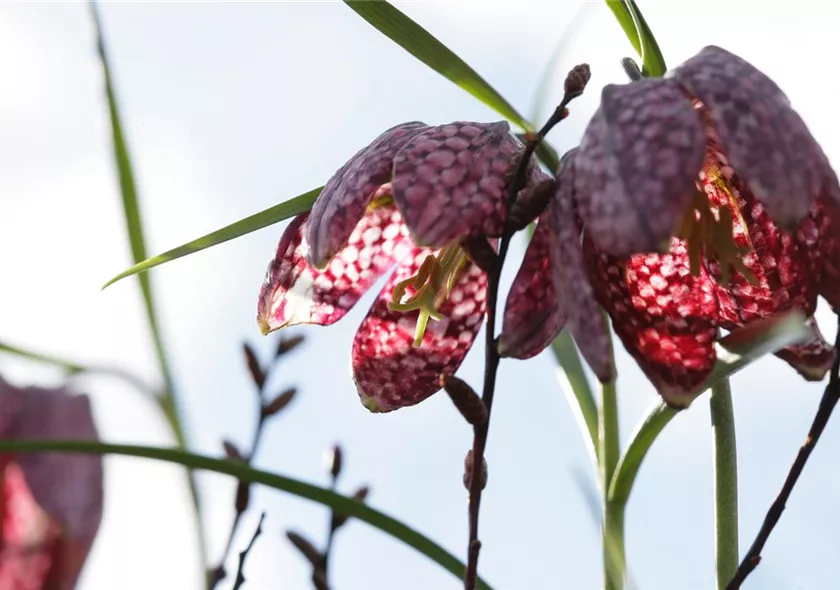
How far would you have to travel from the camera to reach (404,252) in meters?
1.20

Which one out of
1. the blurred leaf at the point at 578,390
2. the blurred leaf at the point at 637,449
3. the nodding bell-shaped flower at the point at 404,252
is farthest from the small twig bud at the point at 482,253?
the blurred leaf at the point at 578,390

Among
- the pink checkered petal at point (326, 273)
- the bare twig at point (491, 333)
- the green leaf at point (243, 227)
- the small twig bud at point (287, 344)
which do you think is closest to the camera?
the bare twig at point (491, 333)

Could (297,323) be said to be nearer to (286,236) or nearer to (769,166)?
(286,236)

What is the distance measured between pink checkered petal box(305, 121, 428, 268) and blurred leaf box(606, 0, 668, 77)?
0.21 metres

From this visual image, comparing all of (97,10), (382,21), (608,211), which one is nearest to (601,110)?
(608,211)

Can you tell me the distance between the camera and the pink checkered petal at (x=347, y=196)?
0.90 metres

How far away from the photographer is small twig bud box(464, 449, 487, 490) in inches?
28.3

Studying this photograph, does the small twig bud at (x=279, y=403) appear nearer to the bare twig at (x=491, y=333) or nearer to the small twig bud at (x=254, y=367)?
the small twig bud at (x=254, y=367)

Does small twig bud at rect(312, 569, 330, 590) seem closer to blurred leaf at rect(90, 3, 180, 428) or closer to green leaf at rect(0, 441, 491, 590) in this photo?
green leaf at rect(0, 441, 491, 590)

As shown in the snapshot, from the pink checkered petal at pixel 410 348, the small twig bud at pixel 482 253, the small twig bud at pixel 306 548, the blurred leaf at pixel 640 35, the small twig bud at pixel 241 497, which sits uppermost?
the blurred leaf at pixel 640 35

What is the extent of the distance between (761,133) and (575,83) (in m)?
0.14

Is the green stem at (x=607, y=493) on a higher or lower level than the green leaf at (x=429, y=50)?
lower

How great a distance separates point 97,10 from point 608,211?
40 centimetres

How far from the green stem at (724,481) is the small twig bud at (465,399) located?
0.36 m
